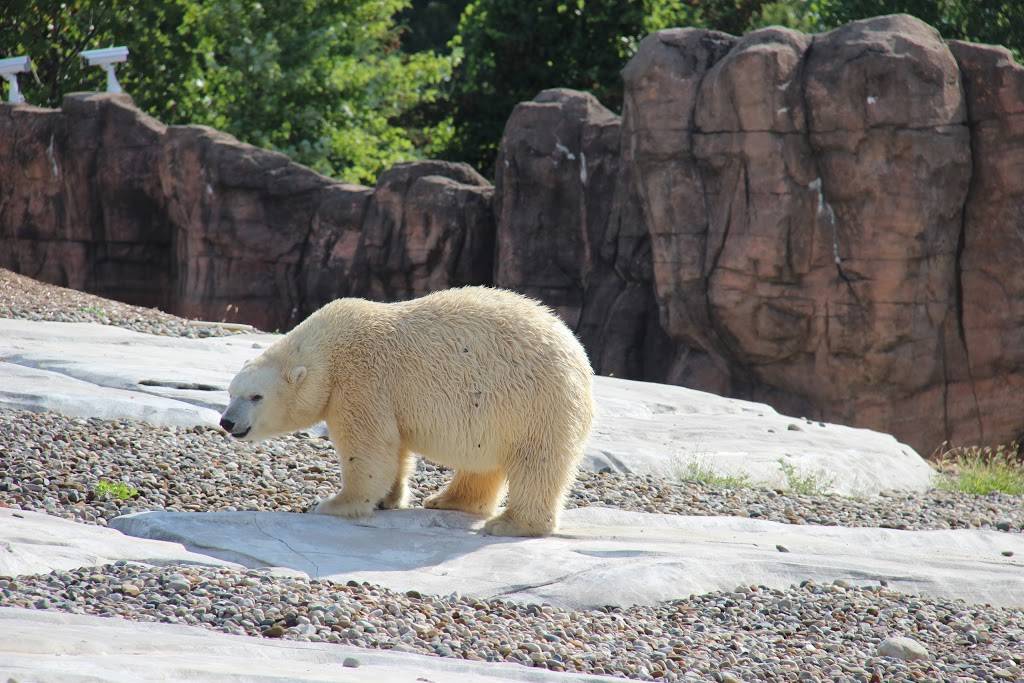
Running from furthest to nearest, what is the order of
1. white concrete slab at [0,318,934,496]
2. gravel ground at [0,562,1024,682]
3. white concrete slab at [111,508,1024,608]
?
white concrete slab at [0,318,934,496] < white concrete slab at [111,508,1024,608] < gravel ground at [0,562,1024,682]

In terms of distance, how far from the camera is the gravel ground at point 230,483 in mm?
6582

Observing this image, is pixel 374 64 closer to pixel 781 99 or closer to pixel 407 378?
pixel 781 99

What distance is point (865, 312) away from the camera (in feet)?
48.5

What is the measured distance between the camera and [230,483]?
23.2ft

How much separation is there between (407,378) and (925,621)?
2644mm

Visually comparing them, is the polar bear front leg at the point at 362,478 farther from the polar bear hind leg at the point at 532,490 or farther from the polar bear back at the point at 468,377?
the polar bear hind leg at the point at 532,490

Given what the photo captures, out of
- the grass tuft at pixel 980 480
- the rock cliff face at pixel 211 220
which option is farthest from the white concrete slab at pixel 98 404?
the rock cliff face at pixel 211 220

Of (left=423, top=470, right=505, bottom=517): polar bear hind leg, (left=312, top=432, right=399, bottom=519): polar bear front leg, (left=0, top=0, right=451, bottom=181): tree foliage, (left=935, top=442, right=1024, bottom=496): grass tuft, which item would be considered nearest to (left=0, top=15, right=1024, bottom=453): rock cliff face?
(left=935, top=442, right=1024, bottom=496): grass tuft

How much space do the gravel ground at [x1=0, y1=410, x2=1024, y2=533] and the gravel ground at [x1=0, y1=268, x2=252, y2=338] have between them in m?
5.15

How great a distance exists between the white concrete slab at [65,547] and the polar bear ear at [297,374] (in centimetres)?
111

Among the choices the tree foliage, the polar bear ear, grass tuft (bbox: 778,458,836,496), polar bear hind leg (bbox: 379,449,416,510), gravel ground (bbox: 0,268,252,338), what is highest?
the tree foliage

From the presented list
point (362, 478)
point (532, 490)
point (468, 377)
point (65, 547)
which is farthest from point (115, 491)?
point (532, 490)

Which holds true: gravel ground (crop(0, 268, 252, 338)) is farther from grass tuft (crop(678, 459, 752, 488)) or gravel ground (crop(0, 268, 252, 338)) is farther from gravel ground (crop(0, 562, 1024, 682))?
gravel ground (crop(0, 562, 1024, 682))

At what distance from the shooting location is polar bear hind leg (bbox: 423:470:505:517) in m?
6.77
